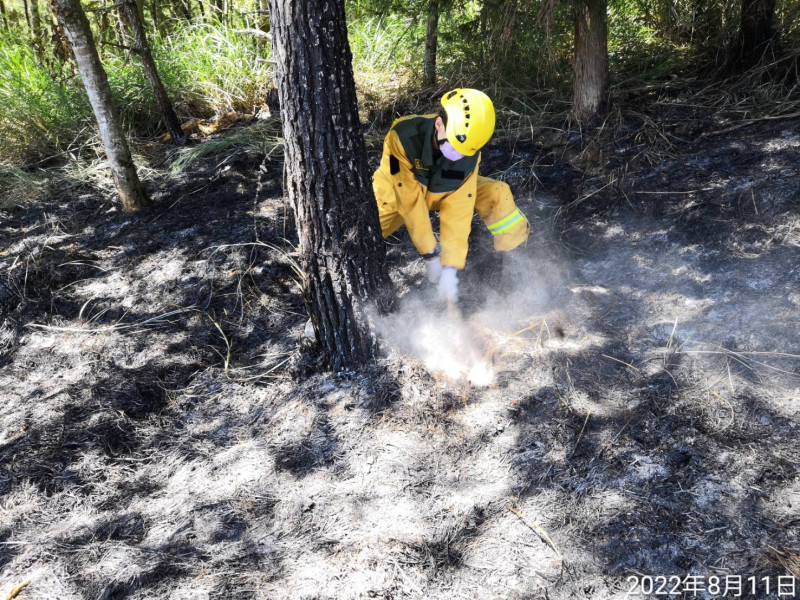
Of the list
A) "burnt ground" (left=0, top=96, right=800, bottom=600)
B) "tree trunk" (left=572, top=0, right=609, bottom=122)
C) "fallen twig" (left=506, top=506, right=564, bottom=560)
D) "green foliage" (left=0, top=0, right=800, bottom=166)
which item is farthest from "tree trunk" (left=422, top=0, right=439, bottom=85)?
"fallen twig" (left=506, top=506, right=564, bottom=560)

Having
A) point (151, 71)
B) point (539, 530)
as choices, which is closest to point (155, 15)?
point (151, 71)

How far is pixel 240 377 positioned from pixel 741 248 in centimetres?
328

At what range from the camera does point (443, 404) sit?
3.02 meters

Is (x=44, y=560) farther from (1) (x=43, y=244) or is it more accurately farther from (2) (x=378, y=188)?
(1) (x=43, y=244)

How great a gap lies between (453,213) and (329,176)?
0.87 m

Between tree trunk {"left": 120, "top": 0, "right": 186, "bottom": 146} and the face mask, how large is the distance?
3388 millimetres

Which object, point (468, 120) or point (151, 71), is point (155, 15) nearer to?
point (151, 71)

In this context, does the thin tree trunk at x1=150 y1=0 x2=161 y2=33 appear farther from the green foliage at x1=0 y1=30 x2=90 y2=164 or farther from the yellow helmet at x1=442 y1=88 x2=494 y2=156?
the yellow helmet at x1=442 y1=88 x2=494 y2=156

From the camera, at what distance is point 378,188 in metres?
3.47

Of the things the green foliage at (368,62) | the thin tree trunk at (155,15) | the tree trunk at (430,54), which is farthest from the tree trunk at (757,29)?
the thin tree trunk at (155,15)

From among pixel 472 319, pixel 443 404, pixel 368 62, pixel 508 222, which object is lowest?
pixel 443 404

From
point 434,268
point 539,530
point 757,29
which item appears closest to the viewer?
point 539,530

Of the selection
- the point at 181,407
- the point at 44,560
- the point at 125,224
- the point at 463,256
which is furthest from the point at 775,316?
the point at 125,224

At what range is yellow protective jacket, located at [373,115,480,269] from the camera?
326 centimetres
